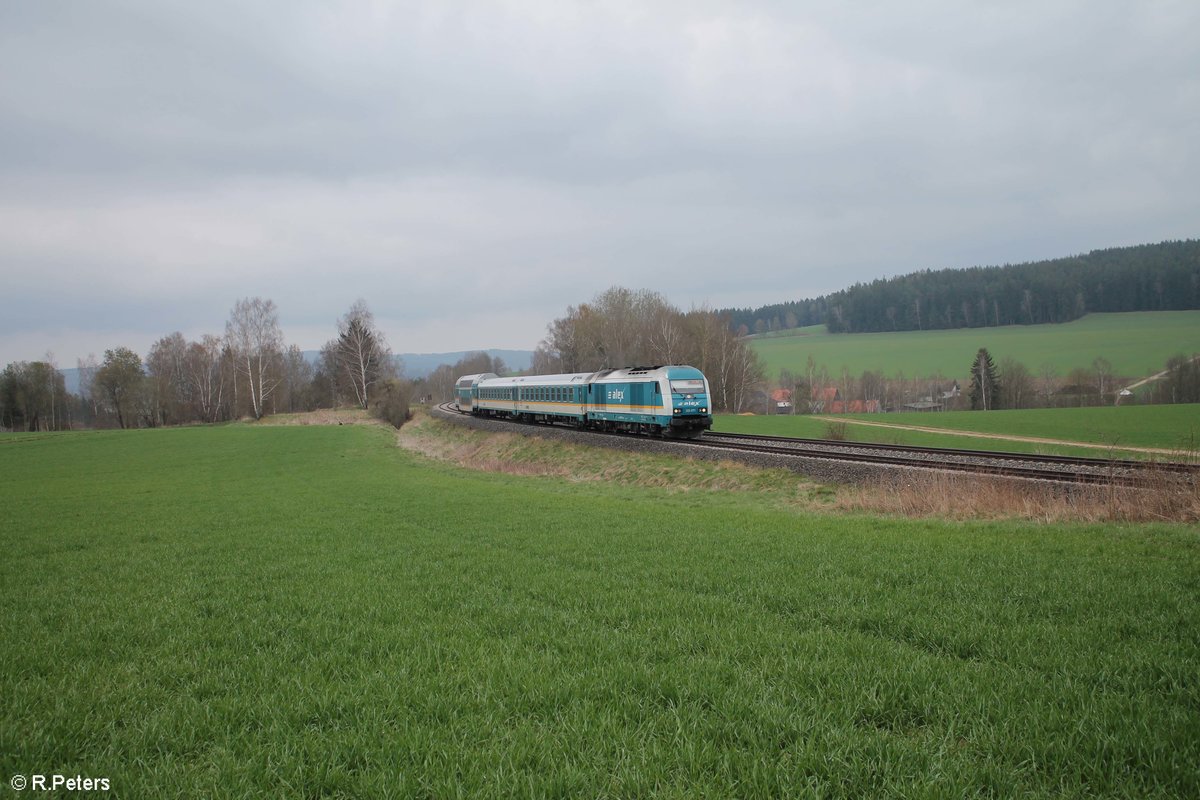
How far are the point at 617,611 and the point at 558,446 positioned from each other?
27.4 metres

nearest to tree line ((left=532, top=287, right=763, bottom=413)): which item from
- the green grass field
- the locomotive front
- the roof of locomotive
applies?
the green grass field

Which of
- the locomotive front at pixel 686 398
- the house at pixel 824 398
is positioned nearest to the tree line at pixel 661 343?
the house at pixel 824 398

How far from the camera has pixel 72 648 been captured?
545 centimetres

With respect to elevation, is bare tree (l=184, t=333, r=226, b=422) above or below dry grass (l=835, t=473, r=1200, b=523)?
above

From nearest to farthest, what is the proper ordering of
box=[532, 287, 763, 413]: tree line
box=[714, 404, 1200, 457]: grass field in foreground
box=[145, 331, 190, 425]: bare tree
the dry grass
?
the dry grass < box=[714, 404, 1200, 457]: grass field in foreground < box=[532, 287, 763, 413]: tree line < box=[145, 331, 190, 425]: bare tree

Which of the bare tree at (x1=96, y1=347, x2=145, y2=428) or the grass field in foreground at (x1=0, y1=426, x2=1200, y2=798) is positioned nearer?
the grass field in foreground at (x1=0, y1=426, x2=1200, y2=798)

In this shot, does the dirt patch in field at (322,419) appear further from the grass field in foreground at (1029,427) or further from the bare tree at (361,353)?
the grass field in foreground at (1029,427)

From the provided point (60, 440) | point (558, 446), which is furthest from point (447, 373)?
point (558, 446)

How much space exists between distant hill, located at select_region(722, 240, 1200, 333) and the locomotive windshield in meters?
82.5

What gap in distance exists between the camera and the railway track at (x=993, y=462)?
13.9 m

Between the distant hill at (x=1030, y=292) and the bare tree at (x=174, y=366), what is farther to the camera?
the distant hill at (x=1030, y=292)

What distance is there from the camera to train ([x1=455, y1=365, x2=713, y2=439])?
2867 centimetres

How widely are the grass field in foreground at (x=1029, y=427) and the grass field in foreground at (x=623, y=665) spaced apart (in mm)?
26052

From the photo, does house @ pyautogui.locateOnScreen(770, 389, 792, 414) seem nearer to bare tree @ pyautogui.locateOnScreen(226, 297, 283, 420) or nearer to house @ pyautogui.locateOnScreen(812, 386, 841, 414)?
house @ pyautogui.locateOnScreen(812, 386, 841, 414)
